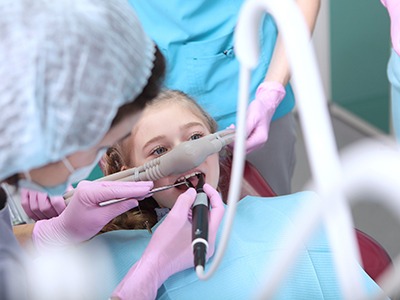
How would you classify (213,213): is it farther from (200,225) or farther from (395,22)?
(395,22)

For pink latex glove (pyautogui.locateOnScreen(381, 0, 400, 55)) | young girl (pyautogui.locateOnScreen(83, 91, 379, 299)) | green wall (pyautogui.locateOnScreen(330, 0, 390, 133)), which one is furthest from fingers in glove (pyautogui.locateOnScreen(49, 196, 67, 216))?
green wall (pyautogui.locateOnScreen(330, 0, 390, 133))

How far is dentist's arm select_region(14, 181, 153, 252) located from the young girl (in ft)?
0.32

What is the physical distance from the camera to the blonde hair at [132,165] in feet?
4.72

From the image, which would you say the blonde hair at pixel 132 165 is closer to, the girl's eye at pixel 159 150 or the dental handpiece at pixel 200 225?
the girl's eye at pixel 159 150

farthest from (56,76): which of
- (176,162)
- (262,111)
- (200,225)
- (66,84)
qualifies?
(262,111)

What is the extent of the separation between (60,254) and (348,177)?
843mm

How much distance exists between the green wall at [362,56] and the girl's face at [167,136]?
1.64 meters

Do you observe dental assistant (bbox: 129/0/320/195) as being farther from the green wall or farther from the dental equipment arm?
the green wall

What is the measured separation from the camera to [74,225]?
1250 mm

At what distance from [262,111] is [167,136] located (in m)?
0.26

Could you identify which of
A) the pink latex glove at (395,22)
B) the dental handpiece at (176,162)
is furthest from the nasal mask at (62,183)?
the pink latex glove at (395,22)

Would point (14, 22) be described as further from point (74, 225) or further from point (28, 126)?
point (74, 225)

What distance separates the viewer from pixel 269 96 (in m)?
1.54

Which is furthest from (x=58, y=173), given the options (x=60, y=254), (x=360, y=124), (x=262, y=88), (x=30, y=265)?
(x=360, y=124)
